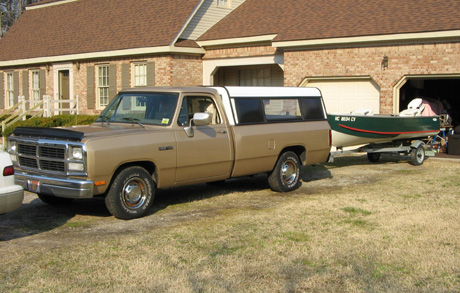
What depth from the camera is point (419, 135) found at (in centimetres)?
1547

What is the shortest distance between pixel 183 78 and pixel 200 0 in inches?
127

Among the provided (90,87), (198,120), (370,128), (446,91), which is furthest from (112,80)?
(198,120)

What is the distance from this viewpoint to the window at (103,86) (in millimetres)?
23750

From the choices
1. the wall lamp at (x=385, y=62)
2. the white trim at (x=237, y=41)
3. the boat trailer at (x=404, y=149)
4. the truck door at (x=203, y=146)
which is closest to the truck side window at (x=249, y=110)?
the truck door at (x=203, y=146)

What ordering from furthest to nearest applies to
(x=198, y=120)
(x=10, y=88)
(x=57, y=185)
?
(x=10, y=88) < (x=198, y=120) < (x=57, y=185)

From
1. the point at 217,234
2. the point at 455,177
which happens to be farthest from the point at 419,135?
the point at 217,234

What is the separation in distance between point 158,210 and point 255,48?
42.1 feet

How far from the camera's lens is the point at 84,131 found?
8633 millimetres

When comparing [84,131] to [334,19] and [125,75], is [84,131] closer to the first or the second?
[334,19]

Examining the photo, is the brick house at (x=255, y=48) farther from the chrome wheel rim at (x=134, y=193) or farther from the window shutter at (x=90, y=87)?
the chrome wheel rim at (x=134, y=193)

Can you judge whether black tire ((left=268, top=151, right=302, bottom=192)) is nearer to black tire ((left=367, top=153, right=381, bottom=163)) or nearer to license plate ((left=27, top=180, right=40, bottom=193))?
license plate ((left=27, top=180, right=40, bottom=193))

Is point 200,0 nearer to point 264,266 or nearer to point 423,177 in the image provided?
point 423,177

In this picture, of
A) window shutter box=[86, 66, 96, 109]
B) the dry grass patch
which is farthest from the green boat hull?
window shutter box=[86, 66, 96, 109]

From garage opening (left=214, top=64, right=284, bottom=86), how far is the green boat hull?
7.87m
